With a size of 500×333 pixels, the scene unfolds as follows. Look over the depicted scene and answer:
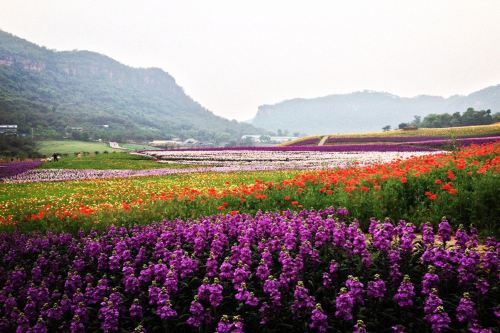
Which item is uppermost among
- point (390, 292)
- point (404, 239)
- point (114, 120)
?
point (114, 120)

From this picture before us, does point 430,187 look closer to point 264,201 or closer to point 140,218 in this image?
point 264,201

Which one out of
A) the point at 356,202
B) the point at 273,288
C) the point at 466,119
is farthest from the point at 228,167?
the point at 466,119

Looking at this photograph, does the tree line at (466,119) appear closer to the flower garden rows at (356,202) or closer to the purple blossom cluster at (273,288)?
the flower garden rows at (356,202)

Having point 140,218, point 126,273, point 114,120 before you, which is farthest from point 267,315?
point 114,120

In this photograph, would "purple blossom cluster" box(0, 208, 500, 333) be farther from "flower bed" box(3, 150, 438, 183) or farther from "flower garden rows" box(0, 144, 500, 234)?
"flower bed" box(3, 150, 438, 183)

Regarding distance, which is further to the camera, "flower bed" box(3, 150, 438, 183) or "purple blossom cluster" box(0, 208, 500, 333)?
"flower bed" box(3, 150, 438, 183)

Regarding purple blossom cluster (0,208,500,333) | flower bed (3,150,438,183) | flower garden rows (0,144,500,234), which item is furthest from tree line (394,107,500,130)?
purple blossom cluster (0,208,500,333)

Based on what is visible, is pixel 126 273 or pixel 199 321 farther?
pixel 126 273

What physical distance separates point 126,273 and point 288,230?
2.71m

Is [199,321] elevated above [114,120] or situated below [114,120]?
below

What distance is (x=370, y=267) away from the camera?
5.58 meters

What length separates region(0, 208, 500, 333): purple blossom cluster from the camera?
4.46 meters

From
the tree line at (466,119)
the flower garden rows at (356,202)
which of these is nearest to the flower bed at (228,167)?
the flower garden rows at (356,202)

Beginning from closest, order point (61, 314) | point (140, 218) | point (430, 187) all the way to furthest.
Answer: point (61, 314), point (140, 218), point (430, 187)
